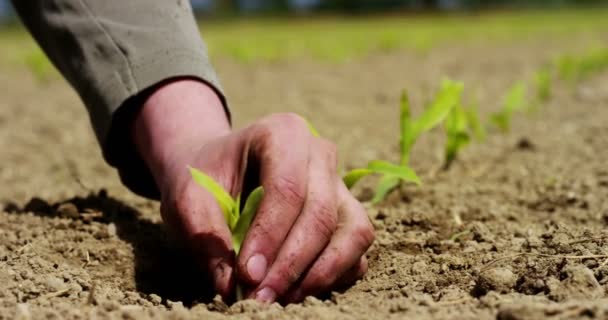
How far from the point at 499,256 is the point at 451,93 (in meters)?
0.62

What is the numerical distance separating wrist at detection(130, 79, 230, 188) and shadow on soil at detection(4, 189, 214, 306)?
5.9 inches

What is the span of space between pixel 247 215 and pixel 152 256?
34 centimetres

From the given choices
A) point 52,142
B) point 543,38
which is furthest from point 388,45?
point 52,142

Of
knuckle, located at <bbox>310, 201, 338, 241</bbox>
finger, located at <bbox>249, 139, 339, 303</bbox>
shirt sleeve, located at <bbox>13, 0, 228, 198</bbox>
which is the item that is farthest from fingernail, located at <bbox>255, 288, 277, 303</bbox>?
shirt sleeve, located at <bbox>13, 0, 228, 198</bbox>

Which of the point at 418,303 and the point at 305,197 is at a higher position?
the point at 305,197

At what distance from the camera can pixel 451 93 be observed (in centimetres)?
177

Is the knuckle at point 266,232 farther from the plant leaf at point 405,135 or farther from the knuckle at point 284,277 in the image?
the plant leaf at point 405,135

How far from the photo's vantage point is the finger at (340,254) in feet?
3.44

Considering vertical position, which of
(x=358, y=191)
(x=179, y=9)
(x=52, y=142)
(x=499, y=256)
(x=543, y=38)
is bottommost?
(x=543, y=38)

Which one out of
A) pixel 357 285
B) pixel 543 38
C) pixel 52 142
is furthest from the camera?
pixel 543 38

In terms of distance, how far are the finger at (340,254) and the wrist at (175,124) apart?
0.92 ft

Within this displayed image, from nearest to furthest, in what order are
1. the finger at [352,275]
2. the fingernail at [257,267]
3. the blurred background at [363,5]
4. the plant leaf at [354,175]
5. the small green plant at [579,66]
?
the fingernail at [257,267]
the finger at [352,275]
the plant leaf at [354,175]
the small green plant at [579,66]
the blurred background at [363,5]

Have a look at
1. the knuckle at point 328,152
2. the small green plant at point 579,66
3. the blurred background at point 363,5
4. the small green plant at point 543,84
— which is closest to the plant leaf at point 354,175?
the knuckle at point 328,152

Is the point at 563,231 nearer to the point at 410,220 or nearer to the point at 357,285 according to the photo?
the point at 410,220
